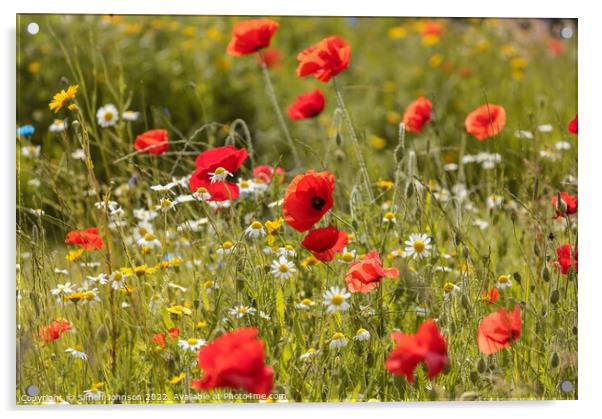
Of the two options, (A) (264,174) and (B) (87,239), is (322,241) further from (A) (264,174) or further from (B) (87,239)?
(B) (87,239)

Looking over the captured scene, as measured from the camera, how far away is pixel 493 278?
2350 millimetres

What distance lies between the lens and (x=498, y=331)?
211 centimetres

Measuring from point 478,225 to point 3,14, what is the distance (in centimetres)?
134

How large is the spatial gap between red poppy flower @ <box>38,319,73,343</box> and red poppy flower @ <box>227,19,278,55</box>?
0.82 meters

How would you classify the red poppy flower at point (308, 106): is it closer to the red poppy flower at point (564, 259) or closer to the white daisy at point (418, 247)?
the white daisy at point (418, 247)

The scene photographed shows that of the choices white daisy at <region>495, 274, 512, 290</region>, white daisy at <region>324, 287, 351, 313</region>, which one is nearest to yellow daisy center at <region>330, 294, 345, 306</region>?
white daisy at <region>324, 287, 351, 313</region>

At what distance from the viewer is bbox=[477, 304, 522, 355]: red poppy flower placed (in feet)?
6.87

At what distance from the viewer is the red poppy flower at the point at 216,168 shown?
2.13 meters

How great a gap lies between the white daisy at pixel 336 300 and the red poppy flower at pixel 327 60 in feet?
1.78

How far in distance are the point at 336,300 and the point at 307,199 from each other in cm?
24

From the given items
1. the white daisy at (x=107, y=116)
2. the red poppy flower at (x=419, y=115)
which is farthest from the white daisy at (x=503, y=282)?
the white daisy at (x=107, y=116)
